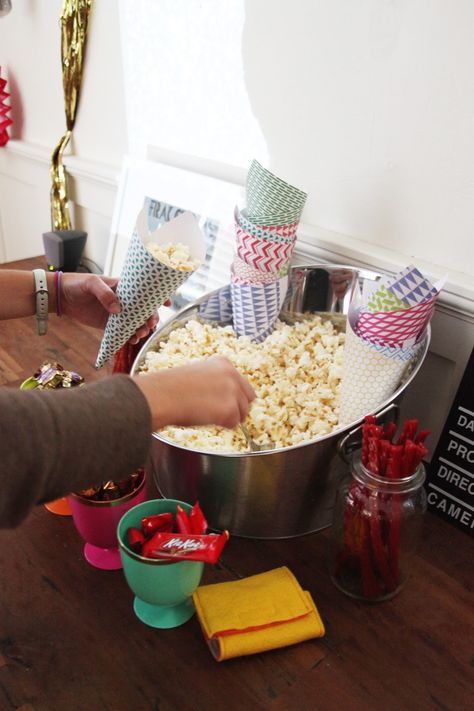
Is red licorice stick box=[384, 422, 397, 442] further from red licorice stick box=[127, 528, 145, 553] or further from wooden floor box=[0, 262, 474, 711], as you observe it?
red licorice stick box=[127, 528, 145, 553]

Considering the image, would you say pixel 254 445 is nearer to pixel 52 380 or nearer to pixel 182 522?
pixel 182 522

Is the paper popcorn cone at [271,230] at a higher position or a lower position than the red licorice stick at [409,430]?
higher

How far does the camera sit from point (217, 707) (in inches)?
23.5

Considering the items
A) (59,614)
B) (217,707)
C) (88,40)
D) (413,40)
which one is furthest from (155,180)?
(217,707)

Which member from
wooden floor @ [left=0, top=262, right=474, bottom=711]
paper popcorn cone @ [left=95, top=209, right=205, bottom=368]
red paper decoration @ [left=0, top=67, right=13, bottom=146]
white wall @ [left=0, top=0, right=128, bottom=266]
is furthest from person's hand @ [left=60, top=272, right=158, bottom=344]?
red paper decoration @ [left=0, top=67, right=13, bottom=146]

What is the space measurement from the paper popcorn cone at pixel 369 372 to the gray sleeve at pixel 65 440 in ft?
1.28

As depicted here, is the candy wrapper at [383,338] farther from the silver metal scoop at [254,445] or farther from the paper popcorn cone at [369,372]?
the silver metal scoop at [254,445]

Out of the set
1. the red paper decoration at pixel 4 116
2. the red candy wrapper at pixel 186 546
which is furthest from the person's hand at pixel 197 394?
the red paper decoration at pixel 4 116

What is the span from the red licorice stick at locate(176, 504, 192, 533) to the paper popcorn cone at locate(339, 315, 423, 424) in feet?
0.98

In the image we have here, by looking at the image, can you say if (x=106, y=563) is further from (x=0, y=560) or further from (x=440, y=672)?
(x=440, y=672)

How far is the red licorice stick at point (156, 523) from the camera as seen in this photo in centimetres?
66

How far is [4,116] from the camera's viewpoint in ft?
6.34

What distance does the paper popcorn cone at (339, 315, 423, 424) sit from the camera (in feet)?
2.58

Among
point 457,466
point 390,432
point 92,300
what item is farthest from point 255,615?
point 92,300
